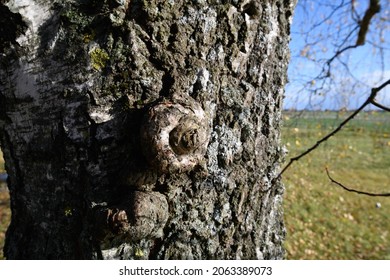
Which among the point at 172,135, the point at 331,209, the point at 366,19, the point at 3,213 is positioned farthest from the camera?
the point at 331,209

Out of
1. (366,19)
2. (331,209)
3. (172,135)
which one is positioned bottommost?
(331,209)

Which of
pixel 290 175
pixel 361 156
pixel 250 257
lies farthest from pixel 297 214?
pixel 361 156

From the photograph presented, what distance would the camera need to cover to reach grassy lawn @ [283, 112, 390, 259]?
5.67 metres

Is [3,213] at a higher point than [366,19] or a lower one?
lower

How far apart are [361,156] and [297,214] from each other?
7.83m

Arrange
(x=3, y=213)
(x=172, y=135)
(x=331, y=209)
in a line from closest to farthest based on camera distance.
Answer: (x=172, y=135)
(x=3, y=213)
(x=331, y=209)

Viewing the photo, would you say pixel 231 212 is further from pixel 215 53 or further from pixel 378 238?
pixel 378 238

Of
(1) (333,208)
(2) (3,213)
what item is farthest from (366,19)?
(2) (3,213)

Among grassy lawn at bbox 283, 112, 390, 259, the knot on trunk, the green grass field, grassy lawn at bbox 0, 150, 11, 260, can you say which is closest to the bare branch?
the green grass field

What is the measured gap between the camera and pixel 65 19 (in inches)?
41.5

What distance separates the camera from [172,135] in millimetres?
986

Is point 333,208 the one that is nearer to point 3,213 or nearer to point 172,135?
point 3,213

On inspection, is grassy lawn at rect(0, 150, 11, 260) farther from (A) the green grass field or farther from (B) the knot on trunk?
(B) the knot on trunk

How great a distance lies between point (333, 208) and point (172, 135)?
6.96 meters
